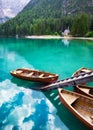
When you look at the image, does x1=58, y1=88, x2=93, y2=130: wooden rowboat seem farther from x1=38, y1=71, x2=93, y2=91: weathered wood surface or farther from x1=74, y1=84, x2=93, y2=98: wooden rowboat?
x1=38, y1=71, x2=93, y2=91: weathered wood surface

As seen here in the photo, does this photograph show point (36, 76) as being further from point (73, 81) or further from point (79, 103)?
point (79, 103)

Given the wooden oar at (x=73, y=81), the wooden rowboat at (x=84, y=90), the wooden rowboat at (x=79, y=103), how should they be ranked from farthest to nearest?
the wooden oar at (x=73, y=81) < the wooden rowboat at (x=84, y=90) < the wooden rowboat at (x=79, y=103)

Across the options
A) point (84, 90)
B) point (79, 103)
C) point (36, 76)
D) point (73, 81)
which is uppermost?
point (73, 81)

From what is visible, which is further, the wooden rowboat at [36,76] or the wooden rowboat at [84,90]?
the wooden rowboat at [36,76]

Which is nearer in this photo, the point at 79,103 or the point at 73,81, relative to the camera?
the point at 79,103

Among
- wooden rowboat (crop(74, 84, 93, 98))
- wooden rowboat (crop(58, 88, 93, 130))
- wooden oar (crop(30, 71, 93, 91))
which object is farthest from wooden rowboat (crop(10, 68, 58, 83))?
wooden rowboat (crop(58, 88, 93, 130))

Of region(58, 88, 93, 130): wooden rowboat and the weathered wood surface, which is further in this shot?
the weathered wood surface

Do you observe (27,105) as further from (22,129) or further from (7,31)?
(7,31)

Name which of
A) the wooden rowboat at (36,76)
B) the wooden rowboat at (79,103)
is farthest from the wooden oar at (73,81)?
the wooden rowboat at (79,103)

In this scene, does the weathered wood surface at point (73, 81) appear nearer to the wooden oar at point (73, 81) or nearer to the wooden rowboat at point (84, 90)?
the wooden oar at point (73, 81)

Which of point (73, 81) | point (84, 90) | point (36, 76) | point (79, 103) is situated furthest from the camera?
point (36, 76)

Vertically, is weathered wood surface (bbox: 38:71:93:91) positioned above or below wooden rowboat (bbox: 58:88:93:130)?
above

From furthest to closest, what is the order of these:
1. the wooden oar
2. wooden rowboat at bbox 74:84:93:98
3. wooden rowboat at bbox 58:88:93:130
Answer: the wooden oar, wooden rowboat at bbox 74:84:93:98, wooden rowboat at bbox 58:88:93:130

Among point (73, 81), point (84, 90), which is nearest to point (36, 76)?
point (73, 81)
